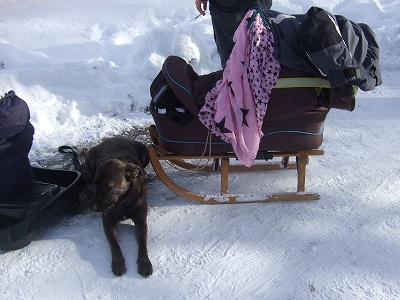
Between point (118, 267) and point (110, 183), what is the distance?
67 centimetres

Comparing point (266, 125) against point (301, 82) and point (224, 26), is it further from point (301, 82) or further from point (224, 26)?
point (224, 26)

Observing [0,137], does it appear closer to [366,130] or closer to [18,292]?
[18,292]

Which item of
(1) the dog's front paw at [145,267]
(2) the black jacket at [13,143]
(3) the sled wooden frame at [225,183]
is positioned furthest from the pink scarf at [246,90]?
(2) the black jacket at [13,143]

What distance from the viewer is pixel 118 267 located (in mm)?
3062

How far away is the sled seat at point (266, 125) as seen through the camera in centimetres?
334

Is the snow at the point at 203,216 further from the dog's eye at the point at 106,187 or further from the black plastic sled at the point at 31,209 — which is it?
the dog's eye at the point at 106,187

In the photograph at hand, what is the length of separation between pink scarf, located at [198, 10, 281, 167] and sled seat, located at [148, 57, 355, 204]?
0.39 ft

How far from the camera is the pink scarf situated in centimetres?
326

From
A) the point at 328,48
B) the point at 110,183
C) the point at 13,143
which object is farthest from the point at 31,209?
the point at 328,48

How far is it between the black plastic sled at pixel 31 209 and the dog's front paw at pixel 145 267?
885 millimetres

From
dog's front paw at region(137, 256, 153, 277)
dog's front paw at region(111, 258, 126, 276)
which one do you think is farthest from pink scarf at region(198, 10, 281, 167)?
dog's front paw at region(111, 258, 126, 276)

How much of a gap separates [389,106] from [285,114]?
3.05 metres

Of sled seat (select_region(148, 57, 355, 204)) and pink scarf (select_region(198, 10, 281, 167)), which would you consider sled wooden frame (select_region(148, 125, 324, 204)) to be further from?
pink scarf (select_region(198, 10, 281, 167))

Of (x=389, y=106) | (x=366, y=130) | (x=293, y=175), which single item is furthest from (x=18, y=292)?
(x=389, y=106)
